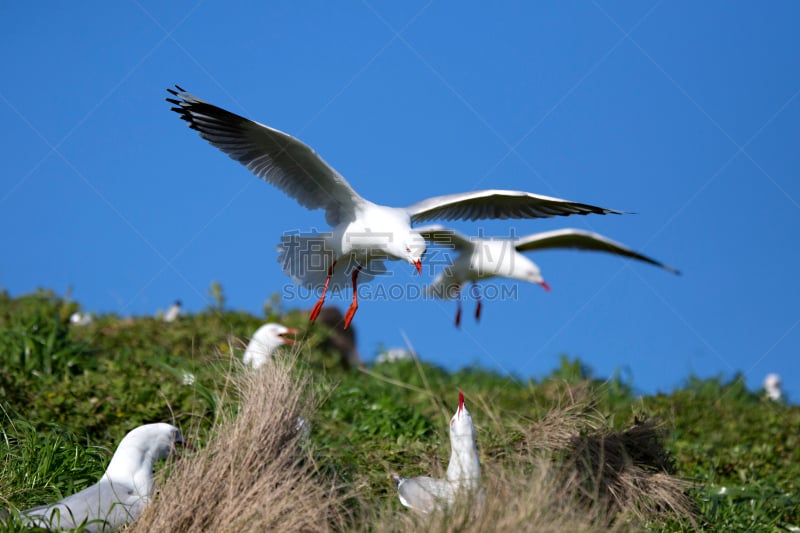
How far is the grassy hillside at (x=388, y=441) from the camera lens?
4207 millimetres

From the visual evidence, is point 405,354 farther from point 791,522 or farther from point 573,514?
point 573,514

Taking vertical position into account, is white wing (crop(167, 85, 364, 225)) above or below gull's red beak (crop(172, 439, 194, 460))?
above

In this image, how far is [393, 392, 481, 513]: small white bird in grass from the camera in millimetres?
4297

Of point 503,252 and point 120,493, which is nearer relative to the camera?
point 120,493

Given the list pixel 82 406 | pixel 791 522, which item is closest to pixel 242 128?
pixel 82 406

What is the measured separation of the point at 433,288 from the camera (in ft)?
29.5

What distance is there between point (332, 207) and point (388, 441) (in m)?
2.11

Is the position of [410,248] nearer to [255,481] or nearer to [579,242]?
[579,242]

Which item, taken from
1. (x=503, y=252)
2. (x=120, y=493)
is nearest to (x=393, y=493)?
(x=120, y=493)

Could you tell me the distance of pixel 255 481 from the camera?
4.34m

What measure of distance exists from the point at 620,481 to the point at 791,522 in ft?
5.49

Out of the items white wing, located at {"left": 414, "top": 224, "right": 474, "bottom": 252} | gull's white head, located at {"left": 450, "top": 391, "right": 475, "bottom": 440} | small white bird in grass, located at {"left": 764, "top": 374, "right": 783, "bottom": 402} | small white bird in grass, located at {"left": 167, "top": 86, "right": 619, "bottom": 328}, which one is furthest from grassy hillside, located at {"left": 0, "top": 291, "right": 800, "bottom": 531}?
small white bird in grass, located at {"left": 764, "top": 374, "right": 783, "bottom": 402}

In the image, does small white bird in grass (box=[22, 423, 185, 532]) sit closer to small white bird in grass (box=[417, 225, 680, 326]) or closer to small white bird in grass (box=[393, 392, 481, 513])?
small white bird in grass (box=[393, 392, 481, 513])

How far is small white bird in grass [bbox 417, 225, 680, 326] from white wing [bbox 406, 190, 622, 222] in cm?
19
